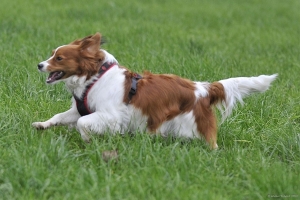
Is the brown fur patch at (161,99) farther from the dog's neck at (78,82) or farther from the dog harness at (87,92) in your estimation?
the dog's neck at (78,82)

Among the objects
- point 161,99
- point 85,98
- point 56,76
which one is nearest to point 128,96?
point 161,99

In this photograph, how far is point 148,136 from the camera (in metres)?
4.54

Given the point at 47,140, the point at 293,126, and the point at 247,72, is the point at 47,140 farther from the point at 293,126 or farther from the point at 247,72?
the point at 247,72

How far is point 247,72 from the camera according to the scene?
7797 millimetres

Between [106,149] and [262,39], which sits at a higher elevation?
[106,149]

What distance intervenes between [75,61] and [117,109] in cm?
51

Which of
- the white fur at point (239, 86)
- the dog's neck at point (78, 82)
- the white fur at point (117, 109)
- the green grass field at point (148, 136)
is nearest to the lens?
the green grass field at point (148, 136)

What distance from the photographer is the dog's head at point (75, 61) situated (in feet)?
15.4

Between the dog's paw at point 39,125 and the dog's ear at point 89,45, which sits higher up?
the dog's ear at point 89,45

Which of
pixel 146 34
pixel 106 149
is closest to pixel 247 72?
pixel 146 34

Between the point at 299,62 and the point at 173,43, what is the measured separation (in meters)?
1.87

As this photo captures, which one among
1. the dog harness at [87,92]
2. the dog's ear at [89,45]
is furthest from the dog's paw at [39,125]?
the dog's ear at [89,45]

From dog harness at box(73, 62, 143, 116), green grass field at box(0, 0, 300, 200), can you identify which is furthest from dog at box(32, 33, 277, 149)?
green grass field at box(0, 0, 300, 200)

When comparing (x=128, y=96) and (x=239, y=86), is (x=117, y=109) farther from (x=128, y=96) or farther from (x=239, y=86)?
(x=239, y=86)
